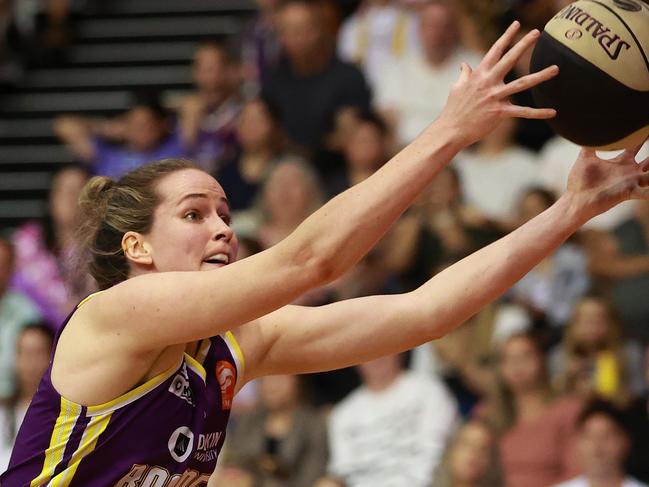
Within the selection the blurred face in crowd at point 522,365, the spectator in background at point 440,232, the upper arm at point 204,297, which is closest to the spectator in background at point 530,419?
the blurred face in crowd at point 522,365

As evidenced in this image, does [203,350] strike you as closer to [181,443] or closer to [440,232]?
[181,443]

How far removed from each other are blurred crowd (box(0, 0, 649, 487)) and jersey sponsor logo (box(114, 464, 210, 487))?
174 cm

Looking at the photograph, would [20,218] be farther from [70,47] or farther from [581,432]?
[581,432]

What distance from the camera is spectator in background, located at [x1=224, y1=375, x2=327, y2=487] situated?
644 centimetres

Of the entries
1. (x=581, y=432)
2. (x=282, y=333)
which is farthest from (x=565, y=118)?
(x=581, y=432)

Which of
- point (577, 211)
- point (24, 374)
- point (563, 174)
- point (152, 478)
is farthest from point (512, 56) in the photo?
point (24, 374)

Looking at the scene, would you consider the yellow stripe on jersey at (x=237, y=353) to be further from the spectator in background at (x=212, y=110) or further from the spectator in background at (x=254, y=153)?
the spectator in background at (x=212, y=110)

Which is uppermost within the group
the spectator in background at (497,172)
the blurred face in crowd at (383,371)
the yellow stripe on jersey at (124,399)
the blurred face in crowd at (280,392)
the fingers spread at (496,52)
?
the spectator in background at (497,172)

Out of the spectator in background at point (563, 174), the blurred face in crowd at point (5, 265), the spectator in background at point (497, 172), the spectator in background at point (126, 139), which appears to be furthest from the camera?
the spectator in background at point (126, 139)

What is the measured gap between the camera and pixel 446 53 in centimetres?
782

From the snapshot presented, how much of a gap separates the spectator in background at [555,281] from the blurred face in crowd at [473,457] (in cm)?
84

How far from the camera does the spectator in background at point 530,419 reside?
5.99 meters

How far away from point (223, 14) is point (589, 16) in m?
7.61

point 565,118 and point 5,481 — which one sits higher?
point 565,118
